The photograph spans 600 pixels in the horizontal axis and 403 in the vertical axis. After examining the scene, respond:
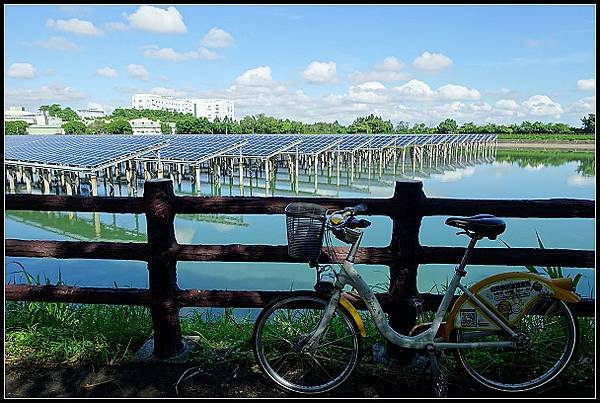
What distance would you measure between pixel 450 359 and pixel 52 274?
8310 millimetres

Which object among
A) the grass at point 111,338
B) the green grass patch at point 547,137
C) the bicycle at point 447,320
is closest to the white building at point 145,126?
the green grass patch at point 547,137

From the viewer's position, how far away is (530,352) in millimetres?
2629

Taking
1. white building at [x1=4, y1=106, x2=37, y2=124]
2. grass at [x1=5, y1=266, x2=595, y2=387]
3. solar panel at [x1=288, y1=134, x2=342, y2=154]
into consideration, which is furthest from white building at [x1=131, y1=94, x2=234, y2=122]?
grass at [x1=5, y1=266, x2=595, y2=387]

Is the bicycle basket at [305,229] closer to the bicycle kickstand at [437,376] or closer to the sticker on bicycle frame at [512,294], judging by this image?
the bicycle kickstand at [437,376]

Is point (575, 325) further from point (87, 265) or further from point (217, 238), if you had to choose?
point (217, 238)

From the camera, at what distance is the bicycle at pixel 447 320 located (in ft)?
7.95

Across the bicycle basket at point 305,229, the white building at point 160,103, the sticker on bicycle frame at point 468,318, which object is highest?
the white building at point 160,103

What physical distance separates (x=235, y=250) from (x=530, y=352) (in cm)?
170

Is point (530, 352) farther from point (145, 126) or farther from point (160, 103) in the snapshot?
point (160, 103)

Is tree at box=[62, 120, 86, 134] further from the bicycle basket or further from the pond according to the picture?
the bicycle basket

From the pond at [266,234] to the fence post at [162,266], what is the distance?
3.49 feet

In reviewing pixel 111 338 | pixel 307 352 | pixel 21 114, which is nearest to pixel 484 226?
pixel 307 352

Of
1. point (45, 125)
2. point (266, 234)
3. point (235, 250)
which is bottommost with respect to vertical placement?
point (266, 234)

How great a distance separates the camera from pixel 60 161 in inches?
785
